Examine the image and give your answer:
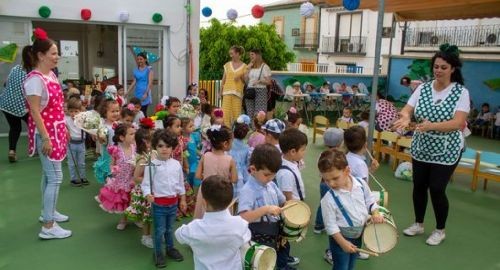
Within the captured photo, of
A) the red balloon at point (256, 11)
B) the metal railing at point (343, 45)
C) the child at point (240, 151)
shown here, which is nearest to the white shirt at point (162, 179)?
the child at point (240, 151)

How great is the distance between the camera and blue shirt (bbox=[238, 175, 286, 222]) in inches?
97.8

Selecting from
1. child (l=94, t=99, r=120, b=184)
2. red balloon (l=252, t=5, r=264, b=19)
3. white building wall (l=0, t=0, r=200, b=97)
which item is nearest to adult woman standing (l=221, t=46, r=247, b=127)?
child (l=94, t=99, r=120, b=184)

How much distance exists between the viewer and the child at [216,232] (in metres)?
2.04

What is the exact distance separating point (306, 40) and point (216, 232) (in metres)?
27.3

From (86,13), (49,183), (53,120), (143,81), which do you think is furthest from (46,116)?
(86,13)

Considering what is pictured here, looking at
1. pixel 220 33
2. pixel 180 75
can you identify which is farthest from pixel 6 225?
pixel 220 33

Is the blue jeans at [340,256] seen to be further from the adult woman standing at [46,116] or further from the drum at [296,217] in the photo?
the adult woman standing at [46,116]

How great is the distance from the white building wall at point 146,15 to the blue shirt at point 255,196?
20.9 feet

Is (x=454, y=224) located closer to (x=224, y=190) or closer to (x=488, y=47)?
(x=224, y=190)

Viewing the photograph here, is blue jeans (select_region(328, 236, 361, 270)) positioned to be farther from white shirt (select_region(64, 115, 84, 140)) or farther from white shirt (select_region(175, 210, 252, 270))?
white shirt (select_region(64, 115, 84, 140))

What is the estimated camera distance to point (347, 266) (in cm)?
260

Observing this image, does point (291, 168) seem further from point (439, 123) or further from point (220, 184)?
point (439, 123)

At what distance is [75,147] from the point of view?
197 inches

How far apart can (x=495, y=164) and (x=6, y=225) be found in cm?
550
